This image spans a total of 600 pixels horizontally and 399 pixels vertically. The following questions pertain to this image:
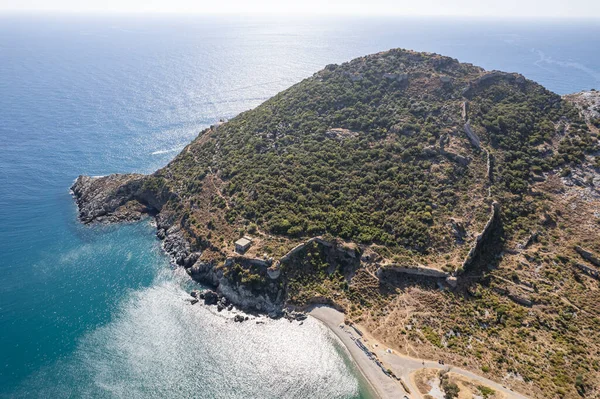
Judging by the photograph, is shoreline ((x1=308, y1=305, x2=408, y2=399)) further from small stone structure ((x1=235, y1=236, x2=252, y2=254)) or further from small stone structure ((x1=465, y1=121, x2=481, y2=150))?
small stone structure ((x1=465, y1=121, x2=481, y2=150))

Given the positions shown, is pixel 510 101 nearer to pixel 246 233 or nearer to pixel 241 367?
Result: pixel 246 233

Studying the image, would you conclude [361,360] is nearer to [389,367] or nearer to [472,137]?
[389,367]

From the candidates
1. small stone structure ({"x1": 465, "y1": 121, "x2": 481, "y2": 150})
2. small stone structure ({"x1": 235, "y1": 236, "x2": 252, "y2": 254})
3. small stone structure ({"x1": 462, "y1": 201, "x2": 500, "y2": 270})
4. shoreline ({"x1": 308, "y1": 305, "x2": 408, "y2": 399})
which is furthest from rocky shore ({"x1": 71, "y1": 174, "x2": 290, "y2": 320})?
small stone structure ({"x1": 465, "y1": 121, "x2": 481, "y2": 150})

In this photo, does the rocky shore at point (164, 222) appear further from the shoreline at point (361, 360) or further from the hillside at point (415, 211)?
the shoreline at point (361, 360)

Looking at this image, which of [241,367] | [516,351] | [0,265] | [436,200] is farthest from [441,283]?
[0,265]

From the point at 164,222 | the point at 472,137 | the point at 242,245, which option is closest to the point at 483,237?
the point at 472,137
